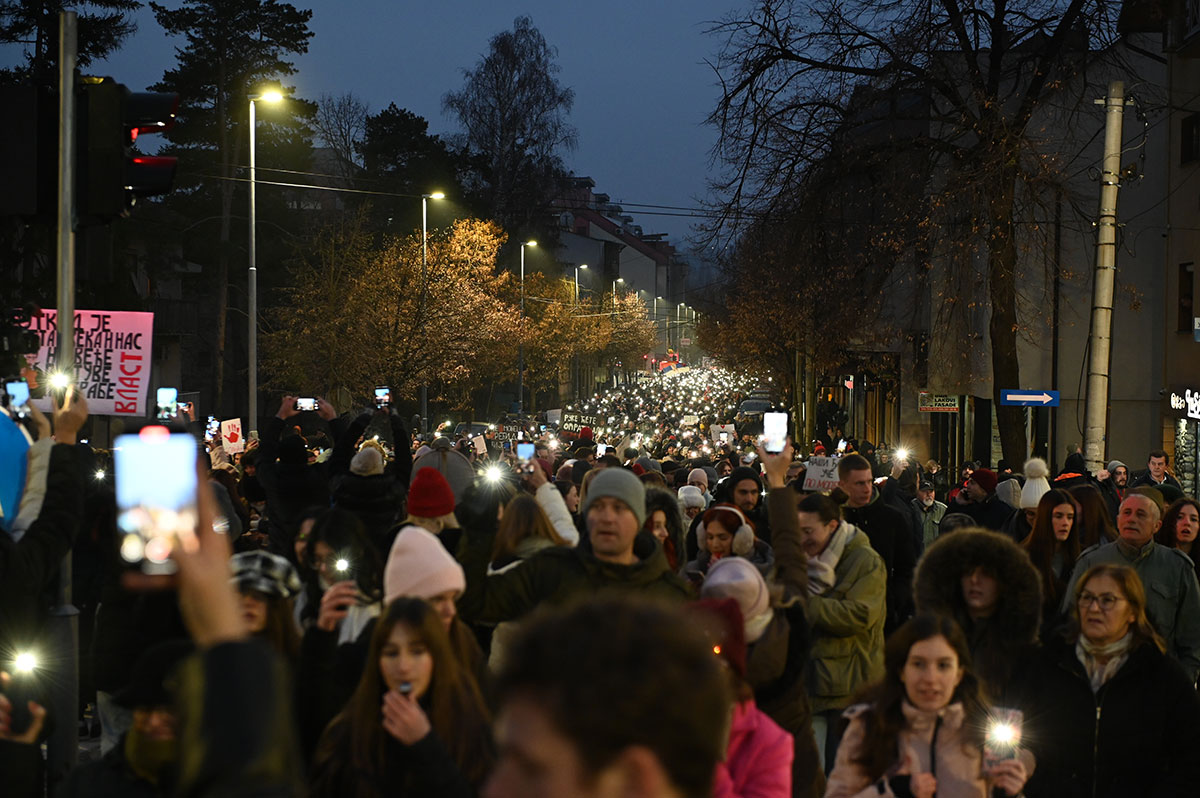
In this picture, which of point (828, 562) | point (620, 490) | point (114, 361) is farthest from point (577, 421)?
point (620, 490)

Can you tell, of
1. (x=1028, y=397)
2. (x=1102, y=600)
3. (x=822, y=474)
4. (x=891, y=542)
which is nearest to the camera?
(x=1102, y=600)

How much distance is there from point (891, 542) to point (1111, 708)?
12.1 ft

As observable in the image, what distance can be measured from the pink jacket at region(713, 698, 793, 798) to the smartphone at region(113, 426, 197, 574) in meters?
2.04

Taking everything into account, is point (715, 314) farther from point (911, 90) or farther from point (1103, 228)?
point (1103, 228)

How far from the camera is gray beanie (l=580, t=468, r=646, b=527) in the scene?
18.7ft

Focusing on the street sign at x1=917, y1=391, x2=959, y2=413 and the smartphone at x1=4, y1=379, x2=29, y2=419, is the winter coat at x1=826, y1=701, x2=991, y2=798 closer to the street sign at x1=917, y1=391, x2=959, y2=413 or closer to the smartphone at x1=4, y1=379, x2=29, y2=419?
the smartphone at x1=4, y1=379, x2=29, y2=419

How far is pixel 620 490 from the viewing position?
5.74m

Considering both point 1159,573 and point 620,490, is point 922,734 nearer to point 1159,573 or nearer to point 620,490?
point 620,490

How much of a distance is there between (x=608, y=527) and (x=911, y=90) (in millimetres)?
20651

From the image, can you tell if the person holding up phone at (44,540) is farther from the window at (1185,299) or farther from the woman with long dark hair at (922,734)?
the window at (1185,299)

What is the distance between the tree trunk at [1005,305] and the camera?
2289 cm

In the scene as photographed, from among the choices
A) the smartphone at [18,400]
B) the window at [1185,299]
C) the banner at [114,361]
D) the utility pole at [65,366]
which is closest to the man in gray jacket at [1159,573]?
the utility pole at [65,366]

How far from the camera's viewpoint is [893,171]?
24.2 meters

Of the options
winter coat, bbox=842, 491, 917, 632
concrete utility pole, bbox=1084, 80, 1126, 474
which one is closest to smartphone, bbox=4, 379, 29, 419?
winter coat, bbox=842, 491, 917, 632
